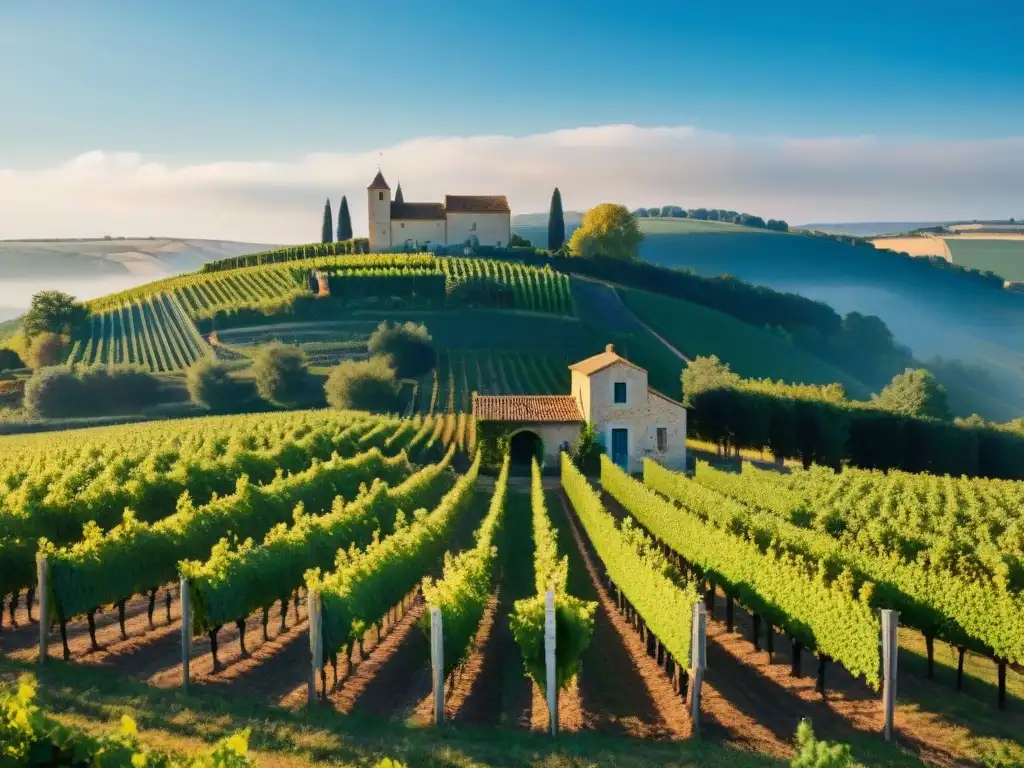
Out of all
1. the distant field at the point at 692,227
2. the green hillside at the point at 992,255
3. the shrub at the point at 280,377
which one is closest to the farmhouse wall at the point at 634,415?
the shrub at the point at 280,377

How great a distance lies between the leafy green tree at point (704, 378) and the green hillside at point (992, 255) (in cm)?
10721

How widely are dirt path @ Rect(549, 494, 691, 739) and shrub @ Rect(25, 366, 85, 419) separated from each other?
47789 mm

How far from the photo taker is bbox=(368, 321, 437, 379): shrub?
199 feet

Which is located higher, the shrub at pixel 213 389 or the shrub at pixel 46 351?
the shrub at pixel 46 351

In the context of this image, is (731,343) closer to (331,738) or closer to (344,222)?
(344,222)

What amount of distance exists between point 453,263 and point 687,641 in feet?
254

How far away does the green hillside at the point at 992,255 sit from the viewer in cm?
14075

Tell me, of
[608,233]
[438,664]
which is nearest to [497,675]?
[438,664]

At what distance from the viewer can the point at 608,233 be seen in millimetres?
107562

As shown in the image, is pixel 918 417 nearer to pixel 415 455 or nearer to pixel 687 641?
pixel 415 455

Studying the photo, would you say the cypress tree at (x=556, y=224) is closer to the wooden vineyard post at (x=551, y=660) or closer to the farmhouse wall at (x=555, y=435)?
the farmhouse wall at (x=555, y=435)

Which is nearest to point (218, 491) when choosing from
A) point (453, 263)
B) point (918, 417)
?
point (918, 417)

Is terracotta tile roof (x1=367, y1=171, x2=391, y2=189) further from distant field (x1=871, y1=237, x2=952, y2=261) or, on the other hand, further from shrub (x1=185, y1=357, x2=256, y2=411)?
distant field (x1=871, y1=237, x2=952, y2=261)

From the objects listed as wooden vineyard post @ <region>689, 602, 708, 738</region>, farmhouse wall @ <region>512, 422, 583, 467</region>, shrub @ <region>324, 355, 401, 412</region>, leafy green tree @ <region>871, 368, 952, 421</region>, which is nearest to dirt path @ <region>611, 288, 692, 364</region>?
leafy green tree @ <region>871, 368, 952, 421</region>
